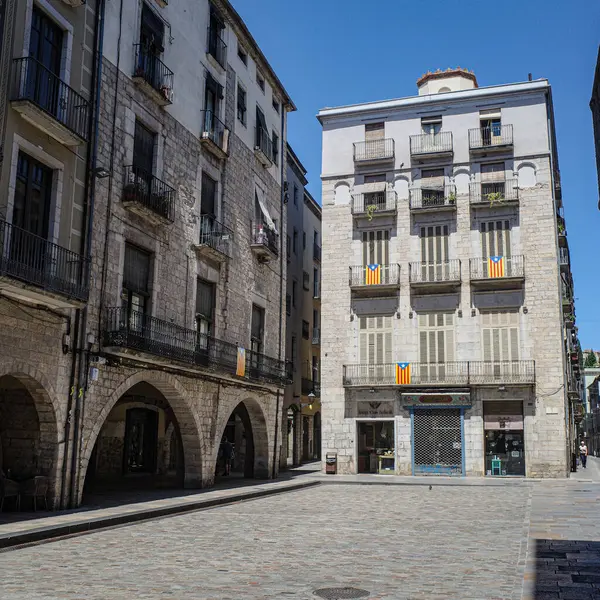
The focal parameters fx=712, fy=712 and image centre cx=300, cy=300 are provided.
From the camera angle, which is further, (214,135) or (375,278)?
(375,278)

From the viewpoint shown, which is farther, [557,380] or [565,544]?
[557,380]

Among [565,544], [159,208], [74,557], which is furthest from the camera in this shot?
[159,208]

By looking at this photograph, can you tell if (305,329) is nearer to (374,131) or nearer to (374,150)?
(374,150)

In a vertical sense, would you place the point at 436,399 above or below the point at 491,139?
below

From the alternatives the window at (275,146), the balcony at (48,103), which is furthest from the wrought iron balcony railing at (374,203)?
the balcony at (48,103)

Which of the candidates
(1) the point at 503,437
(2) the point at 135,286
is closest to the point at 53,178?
(2) the point at 135,286

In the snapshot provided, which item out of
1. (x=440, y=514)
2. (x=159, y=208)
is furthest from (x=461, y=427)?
(x=159, y=208)

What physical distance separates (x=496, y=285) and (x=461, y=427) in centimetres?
646

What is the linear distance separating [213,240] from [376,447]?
14.6 meters

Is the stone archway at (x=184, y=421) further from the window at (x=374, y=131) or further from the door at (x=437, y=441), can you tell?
the window at (x=374, y=131)

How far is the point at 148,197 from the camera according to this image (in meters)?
19.0

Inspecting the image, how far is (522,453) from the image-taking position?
30531 mm

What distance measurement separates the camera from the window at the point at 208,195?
23250 millimetres

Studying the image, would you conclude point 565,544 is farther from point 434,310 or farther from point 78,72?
point 434,310
